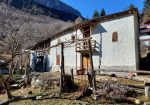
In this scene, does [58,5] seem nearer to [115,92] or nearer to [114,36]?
[114,36]

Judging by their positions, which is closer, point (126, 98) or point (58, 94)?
point (126, 98)

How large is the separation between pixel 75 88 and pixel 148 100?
4766 mm

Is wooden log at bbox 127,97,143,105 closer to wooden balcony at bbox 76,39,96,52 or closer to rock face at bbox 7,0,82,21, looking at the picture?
rock face at bbox 7,0,82,21

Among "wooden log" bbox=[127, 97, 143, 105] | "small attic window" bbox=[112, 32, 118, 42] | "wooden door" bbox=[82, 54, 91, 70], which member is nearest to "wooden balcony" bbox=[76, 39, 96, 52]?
"wooden door" bbox=[82, 54, 91, 70]

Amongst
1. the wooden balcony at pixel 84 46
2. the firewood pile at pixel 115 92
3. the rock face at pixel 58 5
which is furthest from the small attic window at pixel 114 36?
the rock face at pixel 58 5

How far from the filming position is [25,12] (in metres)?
15.9

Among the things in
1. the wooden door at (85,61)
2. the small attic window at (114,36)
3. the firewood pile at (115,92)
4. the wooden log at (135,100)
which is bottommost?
the wooden log at (135,100)

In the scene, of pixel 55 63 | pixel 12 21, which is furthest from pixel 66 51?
pixel 12 21

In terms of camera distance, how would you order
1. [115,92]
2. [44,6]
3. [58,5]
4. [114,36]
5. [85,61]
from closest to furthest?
1. [115,92]
2. [114,36]
3. [85,61]
4. [44,6]
5. [58,5]

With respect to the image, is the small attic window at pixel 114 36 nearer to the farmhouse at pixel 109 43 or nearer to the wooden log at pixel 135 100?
the farmhouse at pixel 109 43

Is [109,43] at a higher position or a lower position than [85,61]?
higher

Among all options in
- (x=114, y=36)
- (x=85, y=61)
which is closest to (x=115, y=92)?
(x=114, y=36)

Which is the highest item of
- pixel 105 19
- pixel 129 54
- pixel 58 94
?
pixel 105 19

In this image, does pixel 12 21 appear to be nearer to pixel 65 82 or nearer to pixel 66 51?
pixel 65 82
